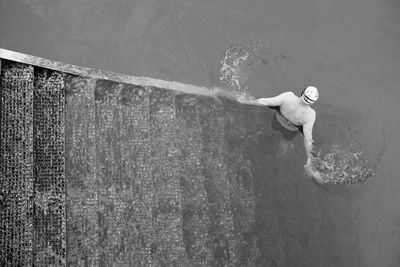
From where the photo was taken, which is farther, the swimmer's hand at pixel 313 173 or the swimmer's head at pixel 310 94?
the swimmer's hand at pixel 313 173

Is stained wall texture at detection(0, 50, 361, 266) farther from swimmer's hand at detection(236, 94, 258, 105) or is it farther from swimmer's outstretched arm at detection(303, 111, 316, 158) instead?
swimmer's outstretched arm at detection(303, 111, 316, 158)

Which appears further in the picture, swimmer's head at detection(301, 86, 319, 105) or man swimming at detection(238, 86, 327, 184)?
man swimming at detection(238, 86, 327, 184)

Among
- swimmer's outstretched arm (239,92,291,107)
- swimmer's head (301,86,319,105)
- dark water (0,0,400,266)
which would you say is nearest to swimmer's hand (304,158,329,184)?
dark water (0,0,400,266)

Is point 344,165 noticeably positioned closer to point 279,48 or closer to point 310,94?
point 310,94

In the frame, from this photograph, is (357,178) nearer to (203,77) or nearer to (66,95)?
(203,77)

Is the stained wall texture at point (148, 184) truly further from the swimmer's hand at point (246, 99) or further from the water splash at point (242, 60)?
the water splash at point (242, 60)

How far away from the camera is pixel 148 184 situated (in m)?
4.10

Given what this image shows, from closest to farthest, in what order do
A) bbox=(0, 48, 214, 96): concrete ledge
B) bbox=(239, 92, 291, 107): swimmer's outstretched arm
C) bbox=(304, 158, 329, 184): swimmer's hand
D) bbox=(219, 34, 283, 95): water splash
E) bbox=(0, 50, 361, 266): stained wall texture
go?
1. bbox=(0, 50, 361, 266): stained wall texture
2. bbox=(0, 48, 214, 96): concrete ledge
3. bbox=(239, 92, 291, 107): swimmer's outstretched arm
4. bbox=(304, 158, 329, 184): swimmer's hand
5. bbox=(219, 34, 283, 95): water splash

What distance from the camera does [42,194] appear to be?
377cm

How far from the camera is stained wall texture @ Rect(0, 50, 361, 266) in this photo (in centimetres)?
373

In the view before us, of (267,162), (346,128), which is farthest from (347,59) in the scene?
(267,162)

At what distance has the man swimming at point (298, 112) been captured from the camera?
3.95 meters

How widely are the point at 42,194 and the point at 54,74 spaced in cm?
123

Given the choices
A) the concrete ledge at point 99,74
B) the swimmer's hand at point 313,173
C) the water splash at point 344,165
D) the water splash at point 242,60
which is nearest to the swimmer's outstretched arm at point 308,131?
the swimmer's hand at point 313,173
